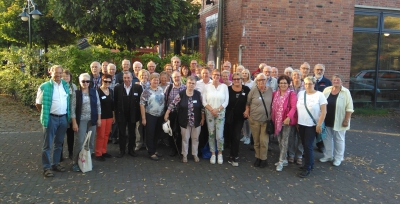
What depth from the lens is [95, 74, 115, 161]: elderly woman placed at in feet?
20.2

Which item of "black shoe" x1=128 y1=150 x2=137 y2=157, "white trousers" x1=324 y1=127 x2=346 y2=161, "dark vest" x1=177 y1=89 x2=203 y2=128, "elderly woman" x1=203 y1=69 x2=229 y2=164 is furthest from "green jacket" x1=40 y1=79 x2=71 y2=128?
"white trousers" x1=324 y1=127 x2=346 y2=161

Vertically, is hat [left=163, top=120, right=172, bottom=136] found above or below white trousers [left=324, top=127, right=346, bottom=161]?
above

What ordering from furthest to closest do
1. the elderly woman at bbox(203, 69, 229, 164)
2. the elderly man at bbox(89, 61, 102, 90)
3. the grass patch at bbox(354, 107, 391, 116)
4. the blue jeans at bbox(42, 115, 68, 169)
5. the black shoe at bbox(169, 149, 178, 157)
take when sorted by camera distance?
1. the grass patch at bbox(354, 107, 391, 116)
2. the black shoe at bbox(169, 149, 178, 157)
3. the elderly man at bbox(89, 61, 102, 90)
4. the elderly woman at bbox(203, 69, 229, 164)
5. the blue jeans at bbox(42, 115, 68, 169)

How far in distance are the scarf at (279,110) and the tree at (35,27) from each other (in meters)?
14.3

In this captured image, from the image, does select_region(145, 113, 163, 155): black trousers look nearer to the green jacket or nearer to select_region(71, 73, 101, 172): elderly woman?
select_region(71, 73, 101, 172): elderly woman

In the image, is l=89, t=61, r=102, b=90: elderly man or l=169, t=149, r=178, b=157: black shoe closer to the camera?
l=89, t=61, r=102, b=90: elderly man

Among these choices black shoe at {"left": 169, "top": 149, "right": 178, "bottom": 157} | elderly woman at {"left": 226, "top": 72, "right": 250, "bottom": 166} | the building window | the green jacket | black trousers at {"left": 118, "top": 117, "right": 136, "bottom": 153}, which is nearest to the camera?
the green jacket

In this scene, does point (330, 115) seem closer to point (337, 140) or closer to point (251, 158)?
point (337, 140)

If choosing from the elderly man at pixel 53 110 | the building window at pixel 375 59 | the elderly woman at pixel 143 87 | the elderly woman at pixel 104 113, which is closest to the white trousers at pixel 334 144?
the elderly woman at pixel 143 87

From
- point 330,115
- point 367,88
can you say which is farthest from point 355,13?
point 330,115

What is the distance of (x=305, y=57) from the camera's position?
10742 millimetres

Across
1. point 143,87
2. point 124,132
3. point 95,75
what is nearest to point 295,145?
point 143,87

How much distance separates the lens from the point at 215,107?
6.12m

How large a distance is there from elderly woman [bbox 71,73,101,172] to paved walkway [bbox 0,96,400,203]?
56 cm
